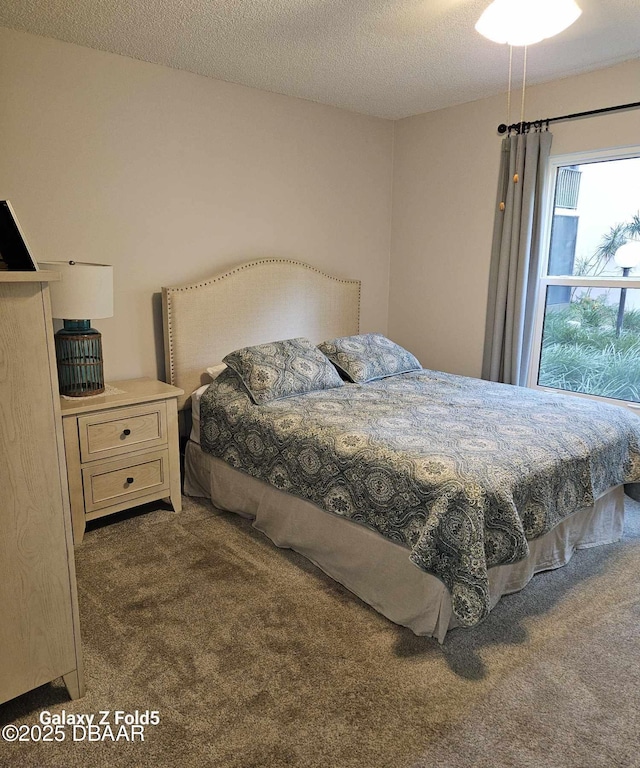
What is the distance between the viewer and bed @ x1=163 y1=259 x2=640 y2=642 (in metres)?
1.93

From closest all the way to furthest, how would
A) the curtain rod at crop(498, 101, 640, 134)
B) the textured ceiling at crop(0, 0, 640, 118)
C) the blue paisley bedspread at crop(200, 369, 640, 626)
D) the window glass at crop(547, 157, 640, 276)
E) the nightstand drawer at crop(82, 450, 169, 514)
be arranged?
1. the blue paisley bedspread at crop(200, 369, 640, 626)
2. the textured ceiling at crop(0, 0, 640, 118)
3. the nightstand drawer at crop(82, 450, 169, 514)
4. the curtain rod at crop(498, 101, 640, 134)
5. the window glass at crop(547, 157, 640, 276)

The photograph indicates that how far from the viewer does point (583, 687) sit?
5.84 feet

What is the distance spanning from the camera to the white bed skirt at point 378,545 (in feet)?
6.63

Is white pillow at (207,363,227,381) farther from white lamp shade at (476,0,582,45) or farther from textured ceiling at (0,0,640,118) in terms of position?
white lamp shade at (476,0,582,45)

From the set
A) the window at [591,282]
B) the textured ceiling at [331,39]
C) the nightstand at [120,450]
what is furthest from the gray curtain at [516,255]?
the nightstand at [120,450]

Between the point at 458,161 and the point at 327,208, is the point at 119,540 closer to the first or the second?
the point at 327,208

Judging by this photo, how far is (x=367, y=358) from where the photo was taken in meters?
3.54

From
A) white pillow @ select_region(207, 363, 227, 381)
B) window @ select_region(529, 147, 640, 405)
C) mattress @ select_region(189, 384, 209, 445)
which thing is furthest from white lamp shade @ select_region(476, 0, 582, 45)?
mattress @ select_region(189, 384, 209, 445)

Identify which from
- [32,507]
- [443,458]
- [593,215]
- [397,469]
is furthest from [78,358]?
[593,215]

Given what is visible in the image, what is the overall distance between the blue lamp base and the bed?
547mm

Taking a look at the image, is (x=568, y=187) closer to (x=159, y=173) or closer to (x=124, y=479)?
(x=159, y=173)

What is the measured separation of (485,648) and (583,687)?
32cm

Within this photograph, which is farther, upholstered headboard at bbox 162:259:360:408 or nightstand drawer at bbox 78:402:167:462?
upholstered headboard at bbox 162:259:360:408

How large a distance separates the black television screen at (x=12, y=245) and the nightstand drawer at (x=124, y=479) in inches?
57.5
